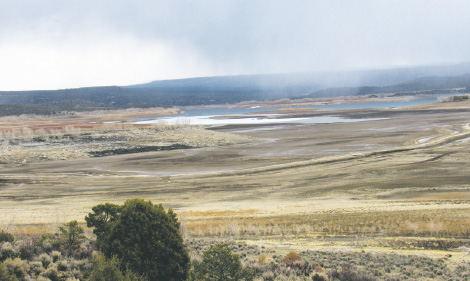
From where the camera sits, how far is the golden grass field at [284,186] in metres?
18.6

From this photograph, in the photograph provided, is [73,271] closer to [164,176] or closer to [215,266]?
[215,266]

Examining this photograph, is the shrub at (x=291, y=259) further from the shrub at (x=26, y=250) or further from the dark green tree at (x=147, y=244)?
the shrub at (x=26, y=250)

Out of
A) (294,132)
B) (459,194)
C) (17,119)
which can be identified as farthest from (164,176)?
(17,119)

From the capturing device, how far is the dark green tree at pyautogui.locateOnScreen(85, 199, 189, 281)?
10016 mm

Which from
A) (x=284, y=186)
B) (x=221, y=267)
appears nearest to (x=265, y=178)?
(x=284, y=186)

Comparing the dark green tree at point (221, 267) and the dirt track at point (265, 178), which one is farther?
the dirt track at point (265, 178)

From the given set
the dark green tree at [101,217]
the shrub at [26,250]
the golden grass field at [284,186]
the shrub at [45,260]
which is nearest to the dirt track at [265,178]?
the golden grass field at [284,186]

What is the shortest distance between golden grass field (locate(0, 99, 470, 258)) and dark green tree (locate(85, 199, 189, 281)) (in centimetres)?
673

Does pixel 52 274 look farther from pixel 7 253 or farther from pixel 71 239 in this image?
pixel 71 239

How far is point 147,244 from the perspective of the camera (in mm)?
10164

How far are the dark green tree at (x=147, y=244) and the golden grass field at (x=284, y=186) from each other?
6726mm

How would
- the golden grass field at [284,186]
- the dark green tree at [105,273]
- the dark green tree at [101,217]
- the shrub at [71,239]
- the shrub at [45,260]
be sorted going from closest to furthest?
1. the dark green tree at [105,273]
2. the shrub at [45,260]
3. the shrub at [71,239]
4. the dark green tree at [101,217]
5. the golden grass field at [284,186]

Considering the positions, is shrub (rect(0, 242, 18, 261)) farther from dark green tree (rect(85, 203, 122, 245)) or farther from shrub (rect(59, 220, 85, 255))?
dark green tree (rect(85, 203, 122, 245))

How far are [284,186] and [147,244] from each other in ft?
74.1
